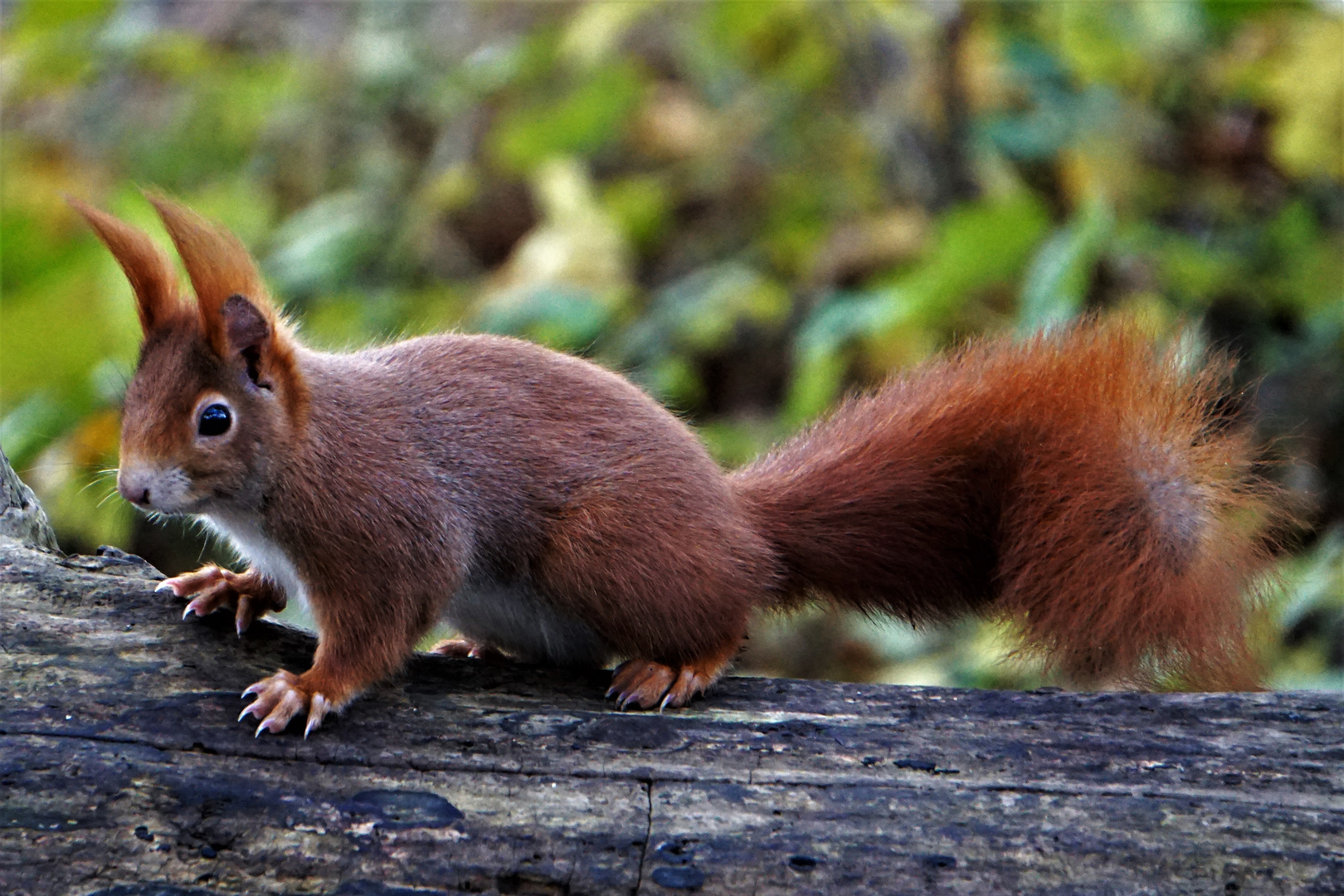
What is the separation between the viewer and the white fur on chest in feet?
4.72

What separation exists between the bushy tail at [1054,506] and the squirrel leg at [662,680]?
0.17m

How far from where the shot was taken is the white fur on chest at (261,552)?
1.44 metres

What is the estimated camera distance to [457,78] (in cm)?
401

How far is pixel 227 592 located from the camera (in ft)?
4.92

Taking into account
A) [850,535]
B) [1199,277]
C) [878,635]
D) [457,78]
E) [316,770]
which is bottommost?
[878,635]

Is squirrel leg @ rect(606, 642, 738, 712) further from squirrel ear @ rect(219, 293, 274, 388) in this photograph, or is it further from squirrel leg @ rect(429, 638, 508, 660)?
squirrel ear @ rect(219, 293, 274, 388)

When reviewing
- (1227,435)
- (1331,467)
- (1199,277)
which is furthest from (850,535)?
(1331,467)

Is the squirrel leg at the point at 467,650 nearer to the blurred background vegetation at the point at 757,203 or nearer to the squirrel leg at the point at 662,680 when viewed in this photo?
the squirrel leg at the point at 662,680

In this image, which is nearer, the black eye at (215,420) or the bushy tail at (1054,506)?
the black eye at (215,420)

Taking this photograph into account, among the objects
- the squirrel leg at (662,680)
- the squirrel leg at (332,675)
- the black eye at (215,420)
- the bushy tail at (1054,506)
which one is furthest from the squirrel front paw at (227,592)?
the bushy tail at (1054,506)

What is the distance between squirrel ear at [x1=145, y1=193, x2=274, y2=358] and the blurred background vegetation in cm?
79

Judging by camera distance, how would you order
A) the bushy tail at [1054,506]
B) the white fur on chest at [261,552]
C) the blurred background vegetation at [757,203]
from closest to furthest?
the white fur on chest at [261,552] < the bushy tail at [1054,506] < the blurred background vegetation at [757,203]

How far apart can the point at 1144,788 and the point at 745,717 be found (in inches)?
16.7

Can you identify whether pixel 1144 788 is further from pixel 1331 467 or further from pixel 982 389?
pixel 1331 467
